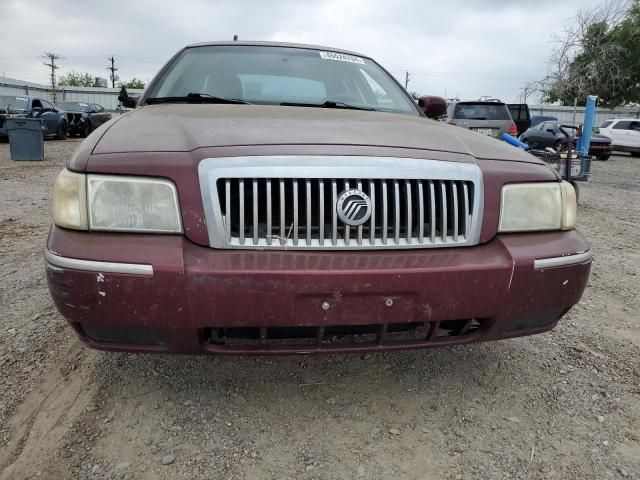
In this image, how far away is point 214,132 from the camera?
1.86 metres

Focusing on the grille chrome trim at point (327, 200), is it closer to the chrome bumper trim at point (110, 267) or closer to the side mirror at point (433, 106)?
the chrome bumper trim at point (110, 267)

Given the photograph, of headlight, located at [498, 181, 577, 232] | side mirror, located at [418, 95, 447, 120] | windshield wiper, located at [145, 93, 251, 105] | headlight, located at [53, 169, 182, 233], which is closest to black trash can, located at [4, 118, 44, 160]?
→ windshield wiper, located at [145, 93, 251, 105]

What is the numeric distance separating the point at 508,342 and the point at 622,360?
53 centimetres

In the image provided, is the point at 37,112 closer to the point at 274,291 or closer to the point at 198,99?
the point at 198,99

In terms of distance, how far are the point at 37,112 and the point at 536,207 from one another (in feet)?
59.3

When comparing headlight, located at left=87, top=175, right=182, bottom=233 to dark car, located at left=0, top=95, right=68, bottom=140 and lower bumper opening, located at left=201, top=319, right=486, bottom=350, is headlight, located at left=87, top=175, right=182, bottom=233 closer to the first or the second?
lower bumper opening, located at left=201, top=319, right=486, bottom=350

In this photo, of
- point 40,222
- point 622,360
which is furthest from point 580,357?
point 40,222

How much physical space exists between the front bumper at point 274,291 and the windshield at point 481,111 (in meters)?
10.6

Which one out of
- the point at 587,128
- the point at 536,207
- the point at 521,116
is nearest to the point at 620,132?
the point at 521,116

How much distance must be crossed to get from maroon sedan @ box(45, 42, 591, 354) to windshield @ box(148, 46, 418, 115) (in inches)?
37.7

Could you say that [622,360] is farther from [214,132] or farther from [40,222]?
[40,222]

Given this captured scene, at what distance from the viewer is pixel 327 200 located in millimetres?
1702

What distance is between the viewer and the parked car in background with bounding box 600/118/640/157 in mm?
19859

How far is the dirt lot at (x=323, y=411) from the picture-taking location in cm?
171
